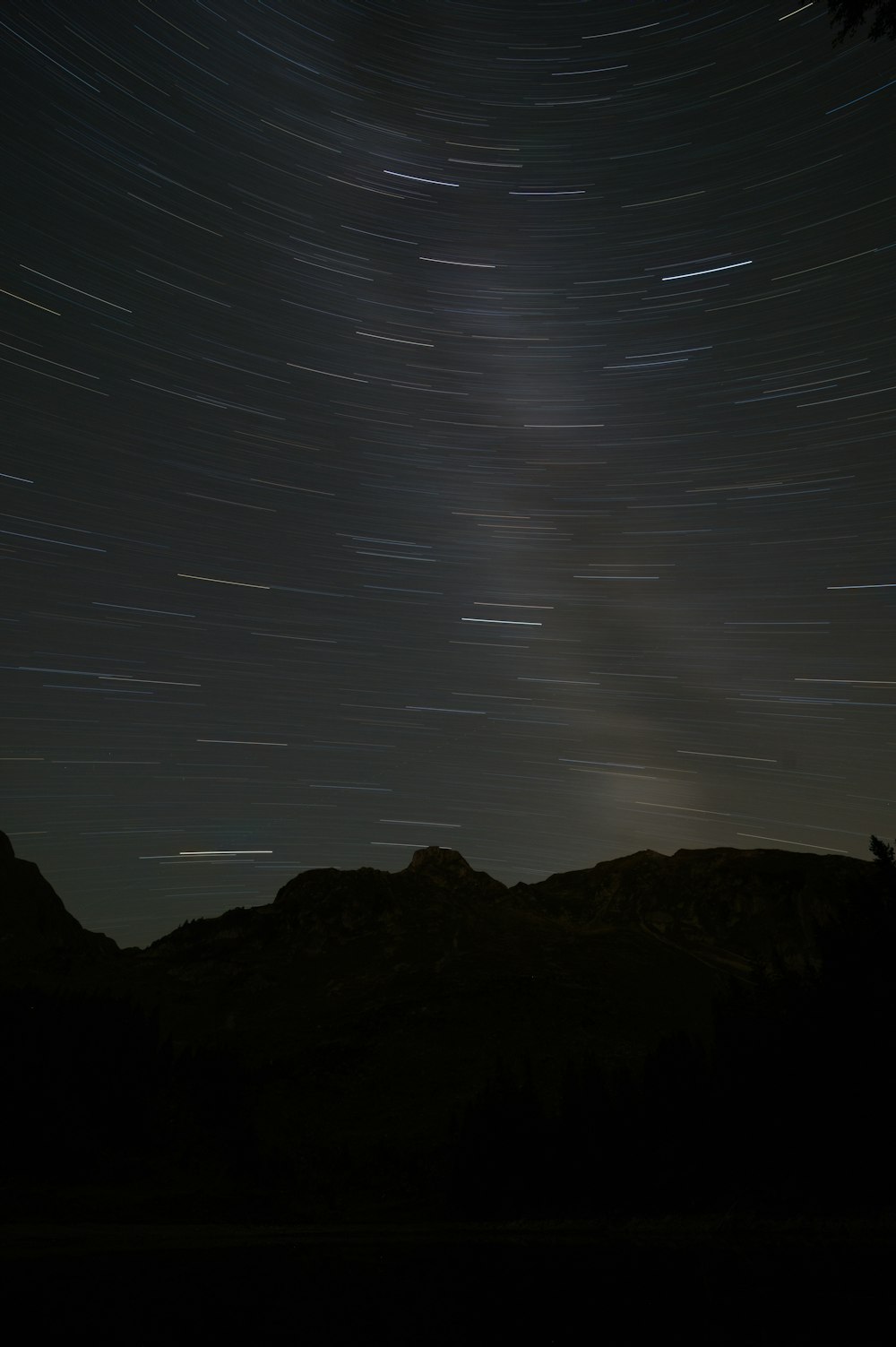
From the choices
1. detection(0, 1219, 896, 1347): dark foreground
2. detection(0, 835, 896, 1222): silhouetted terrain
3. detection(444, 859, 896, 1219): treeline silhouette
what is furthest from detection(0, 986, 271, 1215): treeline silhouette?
detection(0, 1219, 896, 1347): dark foreground

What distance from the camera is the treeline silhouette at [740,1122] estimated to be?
41.3 m

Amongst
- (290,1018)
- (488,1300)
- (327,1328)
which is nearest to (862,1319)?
(488,1300)

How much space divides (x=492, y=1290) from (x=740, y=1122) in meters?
Answer: 46.3

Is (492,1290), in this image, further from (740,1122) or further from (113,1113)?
(113,1113)

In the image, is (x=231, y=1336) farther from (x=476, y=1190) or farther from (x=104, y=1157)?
(x=104, y=1157)

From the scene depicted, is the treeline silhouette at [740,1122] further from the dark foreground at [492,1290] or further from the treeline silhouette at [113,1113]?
the treeline silhouette at [113,1113]

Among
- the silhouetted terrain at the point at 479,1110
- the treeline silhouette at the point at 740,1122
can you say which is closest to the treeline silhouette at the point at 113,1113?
the silhouetted terrain at the point at 479,1110

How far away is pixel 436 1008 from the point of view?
441 feet

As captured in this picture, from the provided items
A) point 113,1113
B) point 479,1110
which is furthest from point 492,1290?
point 113,1113

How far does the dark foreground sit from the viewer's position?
10281 mm

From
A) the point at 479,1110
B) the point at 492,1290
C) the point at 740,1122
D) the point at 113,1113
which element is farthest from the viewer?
the point at 113,1113

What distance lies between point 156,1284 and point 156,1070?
3285 inches

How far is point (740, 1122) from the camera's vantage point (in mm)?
51094

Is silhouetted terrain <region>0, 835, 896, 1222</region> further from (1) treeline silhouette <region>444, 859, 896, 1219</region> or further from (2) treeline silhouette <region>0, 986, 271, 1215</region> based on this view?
(2) treeline silhouette <region>0, 986, 271, 1215</region>
